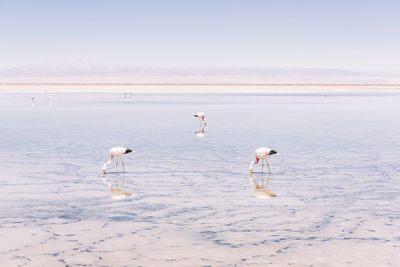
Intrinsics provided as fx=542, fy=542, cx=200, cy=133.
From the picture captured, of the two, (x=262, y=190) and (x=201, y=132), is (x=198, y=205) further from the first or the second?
(x=201, y=132)

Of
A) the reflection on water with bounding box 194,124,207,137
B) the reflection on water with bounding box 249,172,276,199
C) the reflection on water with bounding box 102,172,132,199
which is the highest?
the reflection on water with bounding box 194,124,207,137

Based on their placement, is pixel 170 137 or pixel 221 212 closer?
pixel 221 212

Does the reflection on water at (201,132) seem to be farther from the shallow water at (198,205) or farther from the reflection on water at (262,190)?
the reflection on water at (262,190)

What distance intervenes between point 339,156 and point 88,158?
7.15m

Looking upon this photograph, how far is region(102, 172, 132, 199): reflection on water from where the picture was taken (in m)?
Answer: 10.8

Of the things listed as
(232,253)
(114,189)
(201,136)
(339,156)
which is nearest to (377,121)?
(201,136)

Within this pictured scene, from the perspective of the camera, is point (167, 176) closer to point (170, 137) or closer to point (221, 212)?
point (221, 212)

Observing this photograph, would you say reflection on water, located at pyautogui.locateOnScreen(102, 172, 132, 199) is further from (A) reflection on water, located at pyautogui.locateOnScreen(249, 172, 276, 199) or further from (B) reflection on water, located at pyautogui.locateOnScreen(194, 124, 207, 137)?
(B) reflection on water, located at pyautogui.locateOnScreen(194, 124, 207, 137)

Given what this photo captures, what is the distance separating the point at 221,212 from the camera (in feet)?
31.1

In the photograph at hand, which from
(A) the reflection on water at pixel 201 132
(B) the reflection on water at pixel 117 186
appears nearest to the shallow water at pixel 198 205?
(B) the reflection on water at pixel 117 186

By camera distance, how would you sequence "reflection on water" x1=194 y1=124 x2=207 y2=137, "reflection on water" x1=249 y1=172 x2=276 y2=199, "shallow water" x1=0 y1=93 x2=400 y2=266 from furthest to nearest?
"reflection on water" x1=194 y1=124 x2=207 y2=137 < "reflection on water" x1=249 y1=172 x2=276 y2=199 < "shallow water" x1=0 y1=93 x2=400 y2=266

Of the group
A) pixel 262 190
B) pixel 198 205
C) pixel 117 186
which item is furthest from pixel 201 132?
pixel 198 205

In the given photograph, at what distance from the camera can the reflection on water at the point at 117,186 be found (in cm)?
1082

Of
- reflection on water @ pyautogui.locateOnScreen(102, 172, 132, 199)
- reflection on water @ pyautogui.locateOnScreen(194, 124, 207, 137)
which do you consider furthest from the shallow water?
reflection on water @ pyautogui.locateOnScreen(194, 124, 207, 137)
